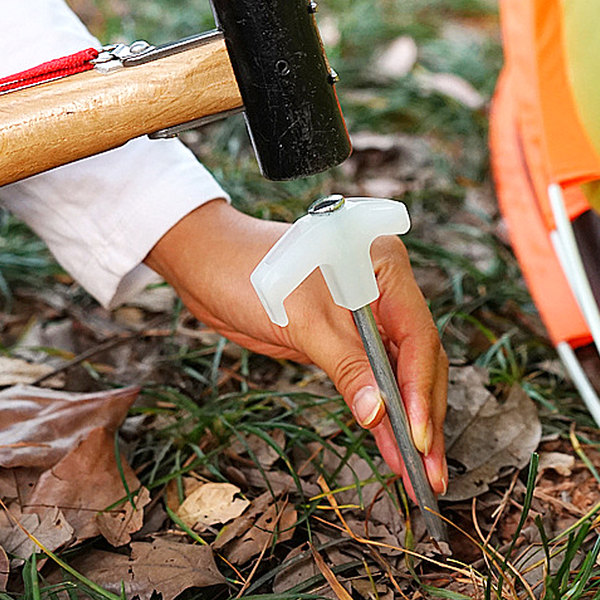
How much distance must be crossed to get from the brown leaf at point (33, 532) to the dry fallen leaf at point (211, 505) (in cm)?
14

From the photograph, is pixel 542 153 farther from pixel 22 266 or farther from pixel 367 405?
Answer: pixel 22 266

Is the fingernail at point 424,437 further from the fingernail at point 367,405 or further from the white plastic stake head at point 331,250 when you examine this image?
the white plastic stake head at point 331,250

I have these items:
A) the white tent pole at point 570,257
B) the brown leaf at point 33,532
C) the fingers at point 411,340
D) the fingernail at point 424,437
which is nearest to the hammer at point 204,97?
the fingers at point 411,340

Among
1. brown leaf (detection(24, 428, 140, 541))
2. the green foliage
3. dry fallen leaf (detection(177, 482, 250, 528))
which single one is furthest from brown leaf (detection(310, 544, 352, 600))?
the green foliage

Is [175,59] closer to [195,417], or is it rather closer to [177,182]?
[177,182]

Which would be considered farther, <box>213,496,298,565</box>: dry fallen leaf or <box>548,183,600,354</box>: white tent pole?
<box>548,183,600,354</box>: white tent pole

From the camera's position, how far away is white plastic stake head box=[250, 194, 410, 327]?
692mm

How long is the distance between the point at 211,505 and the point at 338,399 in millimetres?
230

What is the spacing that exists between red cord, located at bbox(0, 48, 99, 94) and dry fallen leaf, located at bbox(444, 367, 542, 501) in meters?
0.63

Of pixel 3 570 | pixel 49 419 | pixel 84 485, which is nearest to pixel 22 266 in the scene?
pixel 49 419

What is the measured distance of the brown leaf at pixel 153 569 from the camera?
2.84 ft

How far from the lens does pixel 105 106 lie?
0.75 meters

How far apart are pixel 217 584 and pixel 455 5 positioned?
233 cm

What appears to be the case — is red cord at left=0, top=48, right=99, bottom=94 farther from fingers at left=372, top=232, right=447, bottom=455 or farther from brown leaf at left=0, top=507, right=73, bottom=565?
brown leaf at left=0, top=507, right=73, bottom=565
